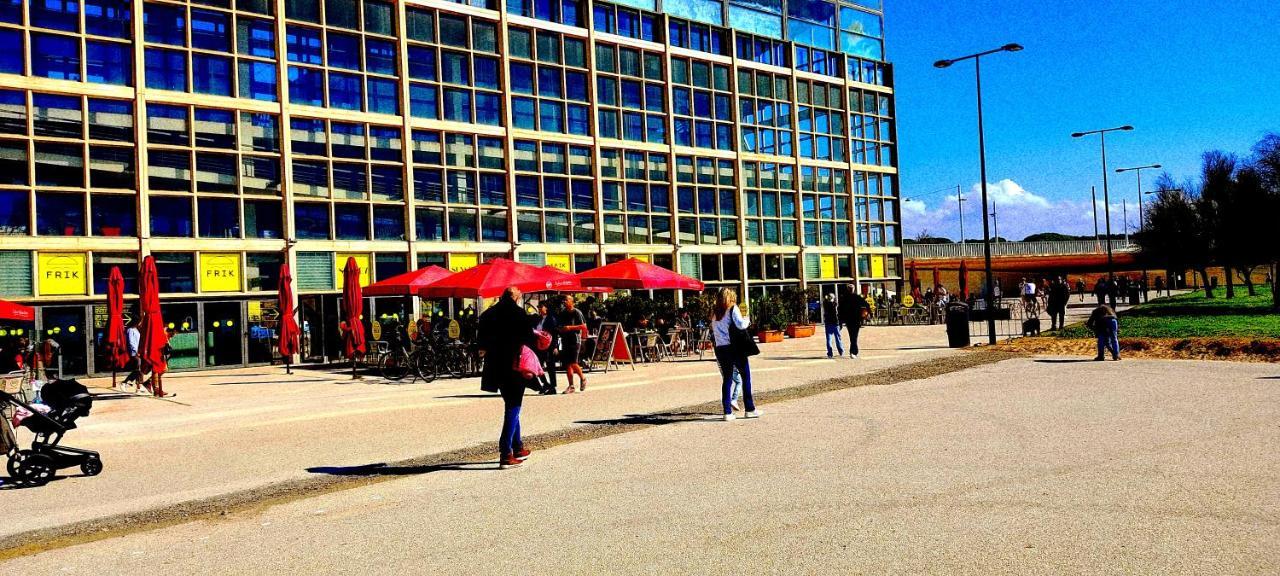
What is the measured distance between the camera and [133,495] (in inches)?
338

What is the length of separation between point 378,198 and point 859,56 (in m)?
27.2

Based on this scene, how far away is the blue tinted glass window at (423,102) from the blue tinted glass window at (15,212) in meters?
11.5

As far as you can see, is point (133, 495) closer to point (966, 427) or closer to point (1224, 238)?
point (966, 427)

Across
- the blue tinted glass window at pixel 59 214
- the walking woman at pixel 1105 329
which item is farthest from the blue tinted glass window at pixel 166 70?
the walking woman at pixel 1105 329

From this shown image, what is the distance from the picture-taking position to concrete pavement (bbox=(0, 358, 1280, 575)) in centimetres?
555

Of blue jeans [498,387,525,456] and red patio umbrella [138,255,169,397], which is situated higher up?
red patio umbrella [138,255,169,397]

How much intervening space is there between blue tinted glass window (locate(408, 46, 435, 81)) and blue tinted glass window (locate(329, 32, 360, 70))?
6.15ft

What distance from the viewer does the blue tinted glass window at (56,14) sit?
25.6 m

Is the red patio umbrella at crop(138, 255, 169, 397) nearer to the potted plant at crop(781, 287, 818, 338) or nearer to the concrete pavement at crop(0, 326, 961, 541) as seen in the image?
the concrete pavement at crop(0, 326, 961, 541)

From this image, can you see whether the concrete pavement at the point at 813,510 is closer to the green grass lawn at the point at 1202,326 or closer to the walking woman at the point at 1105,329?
the walking woman at the point at 1105,329

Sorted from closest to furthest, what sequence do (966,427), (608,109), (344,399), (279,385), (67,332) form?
(966,427) < (344,399) < (279,385) < (67,332) < (608,109)

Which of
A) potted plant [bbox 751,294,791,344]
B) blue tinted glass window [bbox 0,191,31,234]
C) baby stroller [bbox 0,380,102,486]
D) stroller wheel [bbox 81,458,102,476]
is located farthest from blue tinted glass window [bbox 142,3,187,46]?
stroller wheel [bbox 81,458,102,476]

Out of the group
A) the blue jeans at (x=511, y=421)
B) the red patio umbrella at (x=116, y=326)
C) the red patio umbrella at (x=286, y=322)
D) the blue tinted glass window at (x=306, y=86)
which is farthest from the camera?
the blue tinted glass window at (x=306, y=86)

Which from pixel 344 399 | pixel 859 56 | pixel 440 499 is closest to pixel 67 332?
pixel 344 399
